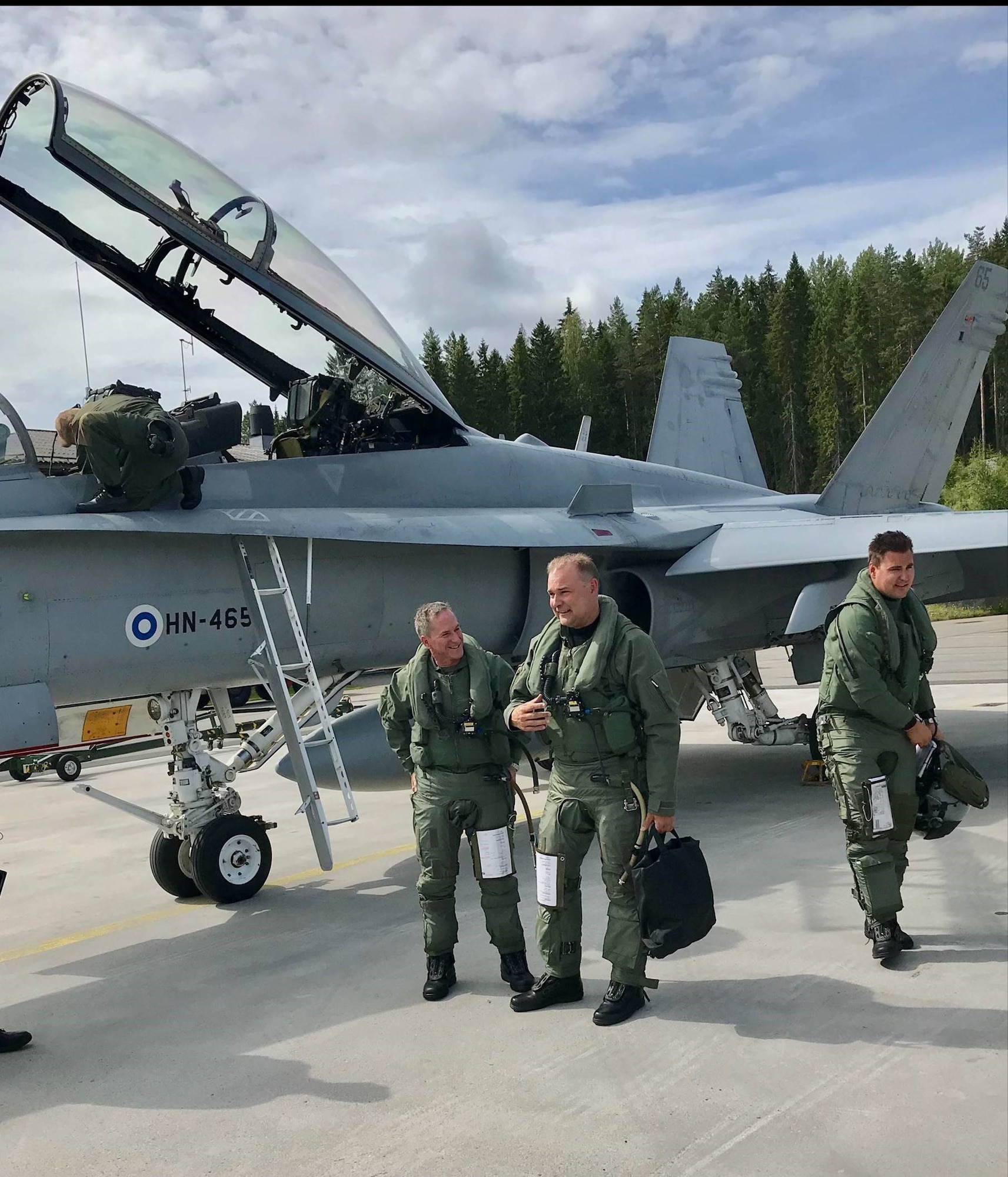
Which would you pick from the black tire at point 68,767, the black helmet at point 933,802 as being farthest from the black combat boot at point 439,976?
the black tire at point 68,767

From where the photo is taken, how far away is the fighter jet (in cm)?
534

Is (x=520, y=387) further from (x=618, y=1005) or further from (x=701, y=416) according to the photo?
(x=618, y=1005)

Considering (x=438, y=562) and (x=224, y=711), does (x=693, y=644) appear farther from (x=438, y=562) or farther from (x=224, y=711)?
(x=224, y=711)

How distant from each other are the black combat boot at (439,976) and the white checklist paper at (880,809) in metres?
1.92

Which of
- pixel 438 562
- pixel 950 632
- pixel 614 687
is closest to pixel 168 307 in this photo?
pixel 438 562

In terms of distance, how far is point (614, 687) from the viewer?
13.1 feet

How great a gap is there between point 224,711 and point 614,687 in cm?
336

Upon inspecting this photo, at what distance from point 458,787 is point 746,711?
4.30m

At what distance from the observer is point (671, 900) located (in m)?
3.83

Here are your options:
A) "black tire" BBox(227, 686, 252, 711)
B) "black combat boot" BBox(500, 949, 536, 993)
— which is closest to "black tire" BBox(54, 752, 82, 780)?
"black tire" BBox(227, 686, 252, 711)

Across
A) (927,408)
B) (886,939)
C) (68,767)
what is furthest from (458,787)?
(68,767)

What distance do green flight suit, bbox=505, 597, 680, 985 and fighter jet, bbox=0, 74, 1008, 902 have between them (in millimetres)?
1673

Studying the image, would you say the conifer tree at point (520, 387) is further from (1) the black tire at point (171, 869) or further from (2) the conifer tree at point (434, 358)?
(1) the black tire at point (171, 869)

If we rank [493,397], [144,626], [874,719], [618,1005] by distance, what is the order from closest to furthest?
[618,1005] → [874,719] → [144,626] → [493,397]
